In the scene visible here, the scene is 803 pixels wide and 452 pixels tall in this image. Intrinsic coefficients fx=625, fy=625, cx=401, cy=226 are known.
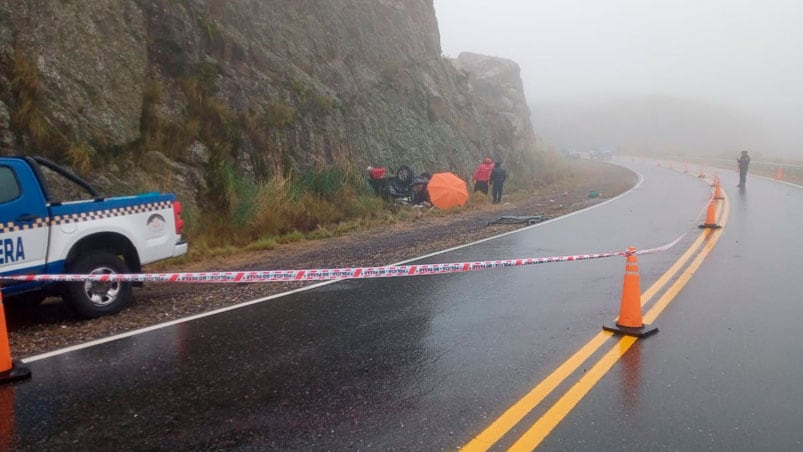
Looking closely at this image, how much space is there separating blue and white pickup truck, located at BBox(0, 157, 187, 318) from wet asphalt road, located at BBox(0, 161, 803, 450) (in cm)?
117

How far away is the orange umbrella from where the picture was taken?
19.2 meters

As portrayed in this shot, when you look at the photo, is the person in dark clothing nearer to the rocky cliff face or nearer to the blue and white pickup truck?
the rocky cliff face

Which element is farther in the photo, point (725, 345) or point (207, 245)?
point (207, 245)

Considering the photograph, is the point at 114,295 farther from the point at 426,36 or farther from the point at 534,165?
the point at 534,165

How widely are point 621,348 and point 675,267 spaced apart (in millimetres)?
4328

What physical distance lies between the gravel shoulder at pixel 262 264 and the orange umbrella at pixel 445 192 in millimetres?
518

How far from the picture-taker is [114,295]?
7266mm

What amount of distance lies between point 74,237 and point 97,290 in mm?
661

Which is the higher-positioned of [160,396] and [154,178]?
[154,178]

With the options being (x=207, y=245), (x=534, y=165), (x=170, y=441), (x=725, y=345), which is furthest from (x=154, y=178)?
(x=534, y=165)

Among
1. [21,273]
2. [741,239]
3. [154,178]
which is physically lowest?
[741,239]

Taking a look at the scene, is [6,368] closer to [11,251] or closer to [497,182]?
[11,251]

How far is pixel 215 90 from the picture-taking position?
624 inches

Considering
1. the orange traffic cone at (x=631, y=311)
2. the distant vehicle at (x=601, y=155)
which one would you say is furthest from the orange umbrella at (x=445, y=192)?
the distant vehicle at (x=601, y=155)
